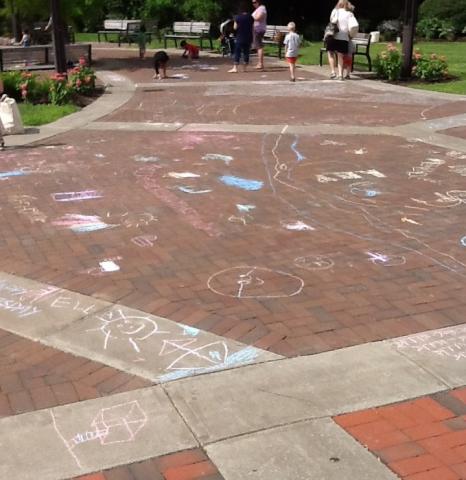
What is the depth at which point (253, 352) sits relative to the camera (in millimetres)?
4285

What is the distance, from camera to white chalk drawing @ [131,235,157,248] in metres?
6.27

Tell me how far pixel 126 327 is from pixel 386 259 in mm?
2257

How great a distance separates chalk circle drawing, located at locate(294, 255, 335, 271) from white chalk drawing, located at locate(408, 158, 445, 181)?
3012mm

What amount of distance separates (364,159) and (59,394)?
6308 mm

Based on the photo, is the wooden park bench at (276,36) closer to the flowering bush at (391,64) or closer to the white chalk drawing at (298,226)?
the flowering bush at (391,64)

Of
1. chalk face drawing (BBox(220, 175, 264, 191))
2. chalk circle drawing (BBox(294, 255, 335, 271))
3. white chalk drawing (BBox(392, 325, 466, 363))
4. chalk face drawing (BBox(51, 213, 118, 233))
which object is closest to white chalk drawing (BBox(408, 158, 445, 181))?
chalk face drawing (BBox(220, 175, 264, 191))

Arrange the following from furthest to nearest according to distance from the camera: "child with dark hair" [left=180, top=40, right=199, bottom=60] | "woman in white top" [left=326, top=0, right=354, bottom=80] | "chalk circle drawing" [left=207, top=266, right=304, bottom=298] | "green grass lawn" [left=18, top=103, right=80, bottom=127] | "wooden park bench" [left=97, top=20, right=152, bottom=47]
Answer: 1. "wooden park bench" [left=97, top=20, right=152, bottom=47]
2. "child with dark hair" [left=180, top=40, right=199, bottom=60]
3. "woman in white top" [left=326, top=0, right=354, bottom=80]
4. "green grass lawn" [left=18, top=103, right=80, bottom=127]
5. "chalk circle drawing" [left=207, top=266, right=304, bottom=298]

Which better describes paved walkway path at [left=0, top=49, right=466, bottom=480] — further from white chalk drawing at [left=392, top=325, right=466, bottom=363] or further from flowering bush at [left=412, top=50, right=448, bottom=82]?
flowering bush at [left=412, top=50, right=448, bottom=82]

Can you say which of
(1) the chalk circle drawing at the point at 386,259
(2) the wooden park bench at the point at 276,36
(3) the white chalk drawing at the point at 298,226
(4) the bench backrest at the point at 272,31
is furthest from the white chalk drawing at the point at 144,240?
(4) the bench backrest at the point at 272,31

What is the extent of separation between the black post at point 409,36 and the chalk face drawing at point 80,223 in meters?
11.8

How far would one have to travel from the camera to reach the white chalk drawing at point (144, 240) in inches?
247

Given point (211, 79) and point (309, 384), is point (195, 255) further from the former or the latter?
point (211, 79)

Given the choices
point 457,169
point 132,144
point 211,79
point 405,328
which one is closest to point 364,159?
point 457,169

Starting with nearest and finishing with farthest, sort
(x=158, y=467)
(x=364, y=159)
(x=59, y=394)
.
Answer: (x=158, y=467), (x=59, y=394), (x=364, y=159)
